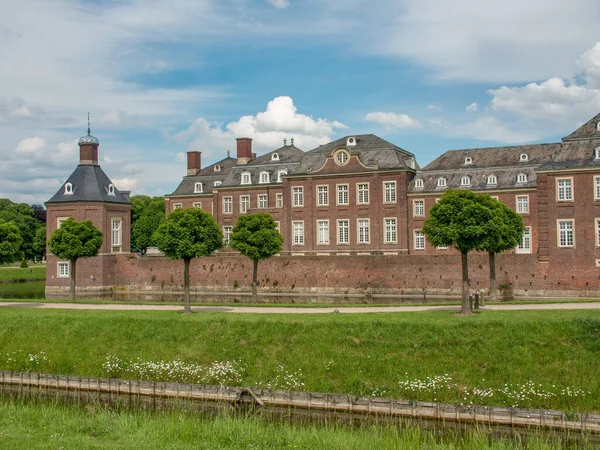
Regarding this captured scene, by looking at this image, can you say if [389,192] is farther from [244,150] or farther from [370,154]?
[244,150]

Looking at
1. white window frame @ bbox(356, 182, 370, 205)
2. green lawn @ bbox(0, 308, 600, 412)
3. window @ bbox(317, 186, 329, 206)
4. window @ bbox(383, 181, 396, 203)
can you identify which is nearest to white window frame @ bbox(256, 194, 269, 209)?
window @ bbox(317, 186, 329, 206)

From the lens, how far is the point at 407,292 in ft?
121

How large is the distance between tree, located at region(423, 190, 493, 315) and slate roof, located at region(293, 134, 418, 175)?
22.9m

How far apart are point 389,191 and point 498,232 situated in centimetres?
2366

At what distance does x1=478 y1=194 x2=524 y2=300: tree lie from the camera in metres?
20.7

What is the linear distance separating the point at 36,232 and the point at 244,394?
2431 inches

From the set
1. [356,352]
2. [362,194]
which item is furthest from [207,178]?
[356,352]

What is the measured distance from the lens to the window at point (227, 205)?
52.6 metres

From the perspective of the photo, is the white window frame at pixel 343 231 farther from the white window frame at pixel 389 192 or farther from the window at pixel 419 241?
the window at pixel 419 241

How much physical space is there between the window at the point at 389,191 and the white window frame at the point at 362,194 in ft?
3.68

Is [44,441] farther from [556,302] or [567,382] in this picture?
[556,302]

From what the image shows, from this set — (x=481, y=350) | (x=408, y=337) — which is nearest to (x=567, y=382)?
(x=481, y=350)

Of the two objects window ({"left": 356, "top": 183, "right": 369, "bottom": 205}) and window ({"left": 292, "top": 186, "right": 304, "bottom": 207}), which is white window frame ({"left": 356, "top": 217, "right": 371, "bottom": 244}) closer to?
window ({"left": 356, "top": 183, "right": 369, "bottom": 205})

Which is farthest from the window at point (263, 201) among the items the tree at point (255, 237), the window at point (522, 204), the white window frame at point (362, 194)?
the window at point (522, 204)
